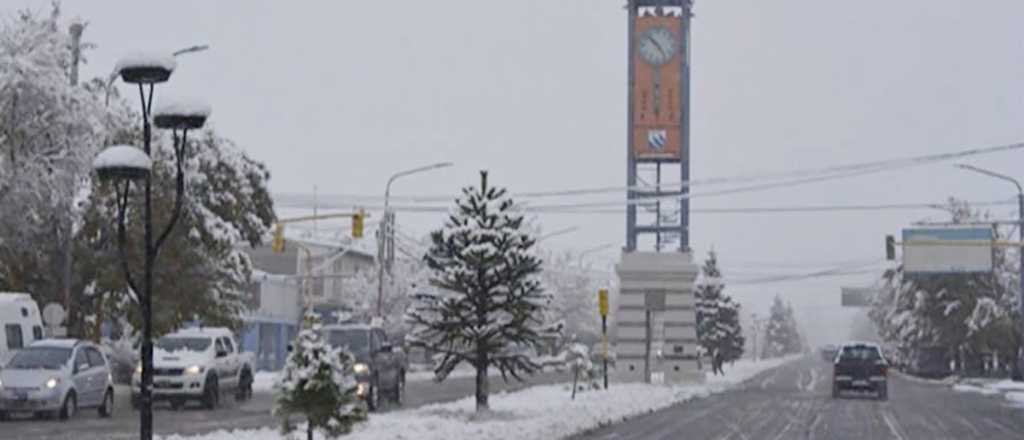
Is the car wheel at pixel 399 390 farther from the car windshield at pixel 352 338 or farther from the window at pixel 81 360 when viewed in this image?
the window at pixel 81 360

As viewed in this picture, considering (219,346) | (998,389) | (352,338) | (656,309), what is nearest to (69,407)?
(219,346)

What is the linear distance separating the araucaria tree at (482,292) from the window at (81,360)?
6848mm

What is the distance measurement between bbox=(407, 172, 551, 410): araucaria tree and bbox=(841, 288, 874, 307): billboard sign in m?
136

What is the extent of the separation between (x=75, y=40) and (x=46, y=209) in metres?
5.01

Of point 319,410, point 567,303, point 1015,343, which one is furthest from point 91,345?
point 567,303

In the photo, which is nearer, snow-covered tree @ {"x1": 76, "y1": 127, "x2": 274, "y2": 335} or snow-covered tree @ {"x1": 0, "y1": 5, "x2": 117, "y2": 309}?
snow-covered tree @ {"x1": 0, "y1": 5, "x2": 117, "y2": 309}

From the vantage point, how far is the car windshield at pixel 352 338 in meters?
37.3

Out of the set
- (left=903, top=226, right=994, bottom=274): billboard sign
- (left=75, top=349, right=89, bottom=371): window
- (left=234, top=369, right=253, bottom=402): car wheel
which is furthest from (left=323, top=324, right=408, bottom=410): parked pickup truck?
(left=903, top=226, right=994, bottom=274): billboard sign

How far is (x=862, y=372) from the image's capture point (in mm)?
51656

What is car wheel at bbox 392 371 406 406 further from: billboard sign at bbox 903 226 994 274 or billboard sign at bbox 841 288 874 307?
billboard sign at bbox 841 288 874 307

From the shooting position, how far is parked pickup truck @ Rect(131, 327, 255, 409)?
37375mm

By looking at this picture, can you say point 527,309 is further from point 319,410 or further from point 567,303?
point 567,303

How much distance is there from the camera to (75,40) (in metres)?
40.5

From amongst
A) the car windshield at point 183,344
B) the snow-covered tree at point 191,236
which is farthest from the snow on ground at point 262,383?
the car windshield at point 183,344
